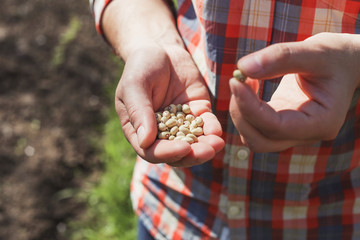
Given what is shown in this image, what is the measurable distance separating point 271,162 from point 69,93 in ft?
6.68

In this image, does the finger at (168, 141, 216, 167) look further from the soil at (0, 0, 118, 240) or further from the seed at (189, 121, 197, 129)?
the soil at (0, 0, 118, 240)

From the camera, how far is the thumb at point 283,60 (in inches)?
31.9

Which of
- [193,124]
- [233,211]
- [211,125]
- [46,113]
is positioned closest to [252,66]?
[211,125]

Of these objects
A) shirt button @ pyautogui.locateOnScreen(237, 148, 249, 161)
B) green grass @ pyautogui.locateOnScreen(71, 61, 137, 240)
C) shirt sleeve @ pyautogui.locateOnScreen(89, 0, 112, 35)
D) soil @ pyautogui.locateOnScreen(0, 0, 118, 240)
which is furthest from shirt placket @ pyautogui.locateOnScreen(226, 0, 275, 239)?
soil @ pyautogui.locateOnScreen(0, 0, 118, 240)

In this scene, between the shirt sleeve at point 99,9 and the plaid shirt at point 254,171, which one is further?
the shirt sleeve at point 99,9

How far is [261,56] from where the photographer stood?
2.66 ft

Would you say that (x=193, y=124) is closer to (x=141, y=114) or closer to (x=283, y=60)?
(x=141, y=114)

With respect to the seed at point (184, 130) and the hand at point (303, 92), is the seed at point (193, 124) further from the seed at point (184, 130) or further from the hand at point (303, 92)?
the hand at point (303, 92)

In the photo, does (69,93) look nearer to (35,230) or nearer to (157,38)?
(35,230)

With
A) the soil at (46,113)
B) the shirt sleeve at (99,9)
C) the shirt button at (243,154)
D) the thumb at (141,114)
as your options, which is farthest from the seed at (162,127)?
the soil at (46,113)

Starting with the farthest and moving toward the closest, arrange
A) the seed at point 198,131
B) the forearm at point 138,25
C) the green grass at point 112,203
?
the green grass at point 112,203 < the forearm at point 138,25 < the seed at point 198,131

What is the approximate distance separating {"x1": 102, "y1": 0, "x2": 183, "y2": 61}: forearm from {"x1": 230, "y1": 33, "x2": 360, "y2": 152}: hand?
0.49 m

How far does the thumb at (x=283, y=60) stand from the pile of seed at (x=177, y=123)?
325 mm

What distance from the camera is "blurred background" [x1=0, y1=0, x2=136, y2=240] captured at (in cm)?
227
